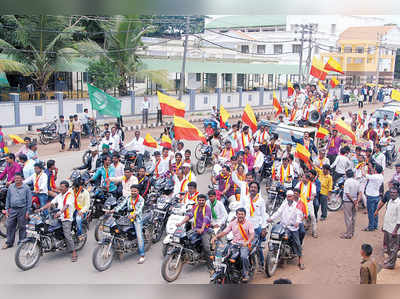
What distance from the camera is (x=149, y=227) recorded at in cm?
754

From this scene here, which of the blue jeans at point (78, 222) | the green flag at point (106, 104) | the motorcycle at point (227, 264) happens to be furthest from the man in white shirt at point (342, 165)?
the green flag at point (106, 104)

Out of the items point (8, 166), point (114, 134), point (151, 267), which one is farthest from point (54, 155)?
point (151, 267)

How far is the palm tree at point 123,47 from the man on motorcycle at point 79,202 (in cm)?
1689

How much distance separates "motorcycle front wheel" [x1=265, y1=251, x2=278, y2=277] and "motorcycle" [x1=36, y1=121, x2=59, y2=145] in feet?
44.8

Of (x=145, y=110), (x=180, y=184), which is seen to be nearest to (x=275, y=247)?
(x=180, y=184)

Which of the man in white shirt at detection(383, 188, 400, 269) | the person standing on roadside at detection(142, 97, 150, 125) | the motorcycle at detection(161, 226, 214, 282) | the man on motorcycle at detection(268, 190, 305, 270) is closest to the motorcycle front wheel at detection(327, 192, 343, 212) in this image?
the man in white shirt at detection(383, 188, 400, 269)

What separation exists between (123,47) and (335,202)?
54.4 feet

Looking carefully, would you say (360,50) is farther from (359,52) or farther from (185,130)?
(185,130)

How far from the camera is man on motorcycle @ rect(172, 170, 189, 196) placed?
8195 mm

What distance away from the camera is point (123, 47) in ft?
76.9

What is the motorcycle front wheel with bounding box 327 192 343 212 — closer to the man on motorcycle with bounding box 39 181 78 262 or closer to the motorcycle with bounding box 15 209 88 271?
the man on motorcycle with bounding box 39 181 78 262

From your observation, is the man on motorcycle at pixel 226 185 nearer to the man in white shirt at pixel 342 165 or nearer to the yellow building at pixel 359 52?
the man in white shirt at pixel 342 165

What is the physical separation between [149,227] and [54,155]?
9284 mm
